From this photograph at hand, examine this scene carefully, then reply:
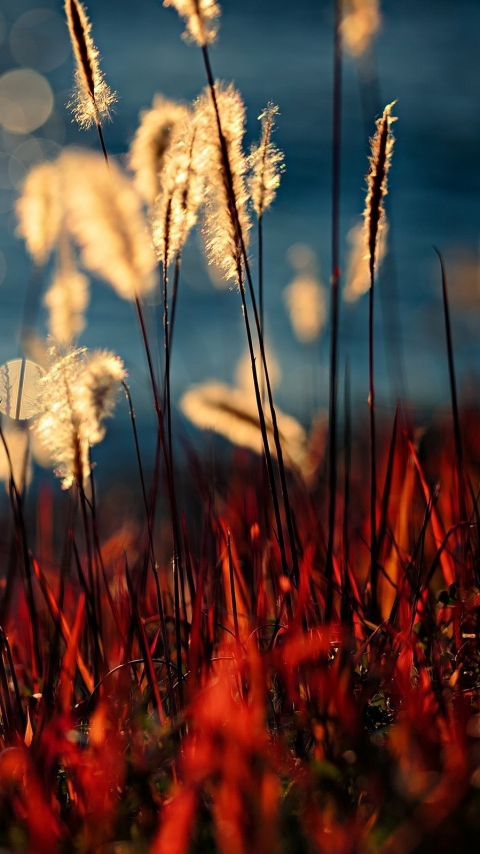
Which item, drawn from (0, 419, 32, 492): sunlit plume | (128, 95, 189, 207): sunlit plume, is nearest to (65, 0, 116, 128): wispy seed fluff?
(128, 95, 189, 207): sunlit plume

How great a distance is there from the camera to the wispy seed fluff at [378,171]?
1.22 m

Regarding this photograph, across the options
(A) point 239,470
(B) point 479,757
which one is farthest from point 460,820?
(A) point 239,470

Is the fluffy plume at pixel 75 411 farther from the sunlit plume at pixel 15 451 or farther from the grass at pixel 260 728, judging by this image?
the sunlit plume at pixel 15 451

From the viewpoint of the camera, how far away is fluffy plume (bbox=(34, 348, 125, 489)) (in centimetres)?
121

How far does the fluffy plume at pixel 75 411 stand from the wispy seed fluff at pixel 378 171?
0.50 meters

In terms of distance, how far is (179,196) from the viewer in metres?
1.30

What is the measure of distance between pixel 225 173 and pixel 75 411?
0.46 metres

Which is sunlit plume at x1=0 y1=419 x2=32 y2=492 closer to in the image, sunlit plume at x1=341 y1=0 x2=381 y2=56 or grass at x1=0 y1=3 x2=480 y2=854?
grass at x1=0 y1=3 x2=480 y2=854

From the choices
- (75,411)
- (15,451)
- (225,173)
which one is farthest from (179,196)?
(15,451)

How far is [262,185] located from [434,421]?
9.19 ft

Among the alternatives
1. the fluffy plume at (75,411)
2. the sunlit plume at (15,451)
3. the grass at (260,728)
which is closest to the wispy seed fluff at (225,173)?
the grass at (260,728)

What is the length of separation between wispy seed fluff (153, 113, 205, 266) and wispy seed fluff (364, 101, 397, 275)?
0.96 ft

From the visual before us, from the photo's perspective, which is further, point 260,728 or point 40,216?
point 40,216

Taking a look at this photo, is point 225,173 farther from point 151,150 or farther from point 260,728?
point 260,728
